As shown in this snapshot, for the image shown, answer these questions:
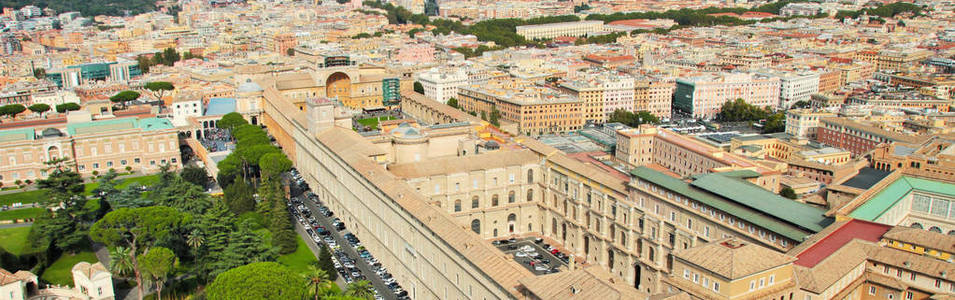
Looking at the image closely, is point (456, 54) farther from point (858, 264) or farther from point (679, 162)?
point (858, 264)

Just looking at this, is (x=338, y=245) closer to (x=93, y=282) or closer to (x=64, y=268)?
(x=93, y=282)

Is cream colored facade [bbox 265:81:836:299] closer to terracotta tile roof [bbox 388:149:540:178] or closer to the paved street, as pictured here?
terracotta tile roof [bbox 388:149:540:178]

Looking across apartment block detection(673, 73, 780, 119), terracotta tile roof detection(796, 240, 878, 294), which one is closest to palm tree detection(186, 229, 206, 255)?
terracotta tile roof detection(796, 240, 878, 294)

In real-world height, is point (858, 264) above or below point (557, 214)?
above

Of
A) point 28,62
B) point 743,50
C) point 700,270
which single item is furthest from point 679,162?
point 28,62

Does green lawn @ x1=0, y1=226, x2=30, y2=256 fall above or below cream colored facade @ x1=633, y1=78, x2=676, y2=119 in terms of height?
below
